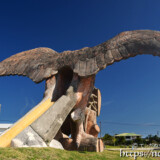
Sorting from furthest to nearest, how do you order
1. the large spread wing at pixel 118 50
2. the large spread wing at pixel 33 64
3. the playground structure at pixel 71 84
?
the large spread wing at pixel 33 64, the large spread wing at pixel 118 50, the playground structure at pixel 71 84

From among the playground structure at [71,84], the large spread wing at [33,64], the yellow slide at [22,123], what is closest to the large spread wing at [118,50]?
the playground structure at [71,84]

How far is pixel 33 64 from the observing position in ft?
32.2

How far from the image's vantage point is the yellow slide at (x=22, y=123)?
5660mm

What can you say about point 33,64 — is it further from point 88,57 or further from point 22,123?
point 22,123

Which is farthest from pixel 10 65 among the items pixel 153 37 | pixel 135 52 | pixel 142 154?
pixel 142 154

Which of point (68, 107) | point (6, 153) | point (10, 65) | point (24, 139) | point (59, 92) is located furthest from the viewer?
point (10, 65)

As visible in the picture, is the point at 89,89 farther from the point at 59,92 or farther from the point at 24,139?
the point at 24,139

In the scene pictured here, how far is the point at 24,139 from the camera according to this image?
202 inches

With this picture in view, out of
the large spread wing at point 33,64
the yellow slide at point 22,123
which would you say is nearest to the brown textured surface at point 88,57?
the large spread wing at point 33,64

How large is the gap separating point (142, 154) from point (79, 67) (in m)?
5.99

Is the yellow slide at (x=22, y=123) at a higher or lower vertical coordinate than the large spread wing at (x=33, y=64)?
lower

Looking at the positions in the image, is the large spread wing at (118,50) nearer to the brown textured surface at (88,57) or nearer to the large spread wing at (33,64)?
the brown textured surface at (88,57)

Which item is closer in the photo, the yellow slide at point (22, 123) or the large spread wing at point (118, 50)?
the yellow slide at point (22, 123)

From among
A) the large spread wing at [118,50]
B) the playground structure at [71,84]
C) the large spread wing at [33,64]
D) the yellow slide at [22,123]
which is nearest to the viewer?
the yellow slide at [22,123]
